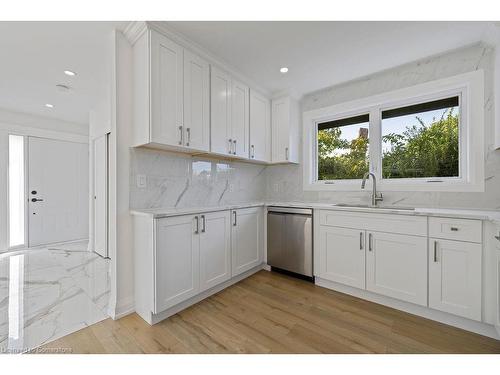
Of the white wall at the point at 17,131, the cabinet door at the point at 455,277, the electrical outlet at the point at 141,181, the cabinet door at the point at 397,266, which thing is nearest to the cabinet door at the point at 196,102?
the electrical outlet at the point at 141,181

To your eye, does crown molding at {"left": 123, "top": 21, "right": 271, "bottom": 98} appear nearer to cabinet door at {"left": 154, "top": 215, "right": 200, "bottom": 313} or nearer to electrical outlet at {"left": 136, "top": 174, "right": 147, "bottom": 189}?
electrical outlet at {"left": 136, "top": 174, "right": 147, "bottom": 189}

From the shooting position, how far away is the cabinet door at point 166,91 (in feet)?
6.02

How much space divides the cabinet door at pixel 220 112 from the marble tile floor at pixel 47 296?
190cm

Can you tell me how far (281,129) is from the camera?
3.12 metres

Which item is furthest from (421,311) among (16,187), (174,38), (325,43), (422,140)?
(16,187)

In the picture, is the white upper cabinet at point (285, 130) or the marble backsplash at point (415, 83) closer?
the marble backsplash at point (415, 83)

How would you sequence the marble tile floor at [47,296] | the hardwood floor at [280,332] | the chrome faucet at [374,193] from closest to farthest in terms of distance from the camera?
the hardwood floor at [280,332] < the marble tile floor at [47,296] < the chrome faucet at [374,193]

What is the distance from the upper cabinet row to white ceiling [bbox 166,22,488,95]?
240 millimetres

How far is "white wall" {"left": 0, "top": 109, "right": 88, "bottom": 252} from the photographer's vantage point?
3668mm

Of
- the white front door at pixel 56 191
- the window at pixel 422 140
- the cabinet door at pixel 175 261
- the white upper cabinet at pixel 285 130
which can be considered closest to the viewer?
the cabinet door at pixel 175 261

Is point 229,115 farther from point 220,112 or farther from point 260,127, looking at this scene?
point 260,127

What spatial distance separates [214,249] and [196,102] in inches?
59.1

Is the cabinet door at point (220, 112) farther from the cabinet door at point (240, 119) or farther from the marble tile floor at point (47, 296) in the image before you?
the marble tile floor at point (47, 296)
